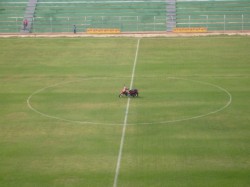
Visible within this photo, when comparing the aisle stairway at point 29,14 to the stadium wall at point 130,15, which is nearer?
the stadium wall at point 130,15

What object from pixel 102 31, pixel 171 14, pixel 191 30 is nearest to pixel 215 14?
pixel 191 30

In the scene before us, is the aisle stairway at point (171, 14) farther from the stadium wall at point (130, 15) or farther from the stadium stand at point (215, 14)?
the stadium stand at point (215, 14)

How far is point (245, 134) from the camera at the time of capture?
122ft

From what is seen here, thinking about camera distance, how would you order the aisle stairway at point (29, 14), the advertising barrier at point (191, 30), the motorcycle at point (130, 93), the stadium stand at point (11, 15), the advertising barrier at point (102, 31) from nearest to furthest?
1. the motorcycle at point (130, 93)
2. the advertising barrier at point (191, 30)
3. the advertising barrier at point (102, 31)
4. the aisle stairway at point (29, 14)
5. the stadium stand at point (11, 15)

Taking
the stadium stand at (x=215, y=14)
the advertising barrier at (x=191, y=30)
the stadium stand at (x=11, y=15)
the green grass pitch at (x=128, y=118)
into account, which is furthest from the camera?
the stadium stand at (x=11, y=15)

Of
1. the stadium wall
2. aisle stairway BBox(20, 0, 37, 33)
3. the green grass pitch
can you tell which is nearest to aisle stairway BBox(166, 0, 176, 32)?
the stadium wall

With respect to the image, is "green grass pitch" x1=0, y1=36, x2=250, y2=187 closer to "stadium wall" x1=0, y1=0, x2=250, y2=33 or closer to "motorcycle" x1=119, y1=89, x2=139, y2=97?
"motorcycle" x1=119, y1=89, x2=139, y2=97

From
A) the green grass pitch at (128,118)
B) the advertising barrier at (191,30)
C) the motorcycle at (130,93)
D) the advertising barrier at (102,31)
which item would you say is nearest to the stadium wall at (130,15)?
the advertising barrier at (102,31)

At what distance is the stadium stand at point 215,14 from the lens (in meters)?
89.3

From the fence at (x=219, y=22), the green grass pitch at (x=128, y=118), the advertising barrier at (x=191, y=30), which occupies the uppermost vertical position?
the fence at (x=219, y=22)

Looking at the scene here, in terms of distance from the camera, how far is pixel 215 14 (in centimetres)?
9162

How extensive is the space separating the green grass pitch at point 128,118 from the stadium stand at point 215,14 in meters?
19.6

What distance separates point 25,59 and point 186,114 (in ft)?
95.6

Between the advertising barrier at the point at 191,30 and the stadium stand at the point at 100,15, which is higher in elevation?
the stadium stand at the point at 100,15
